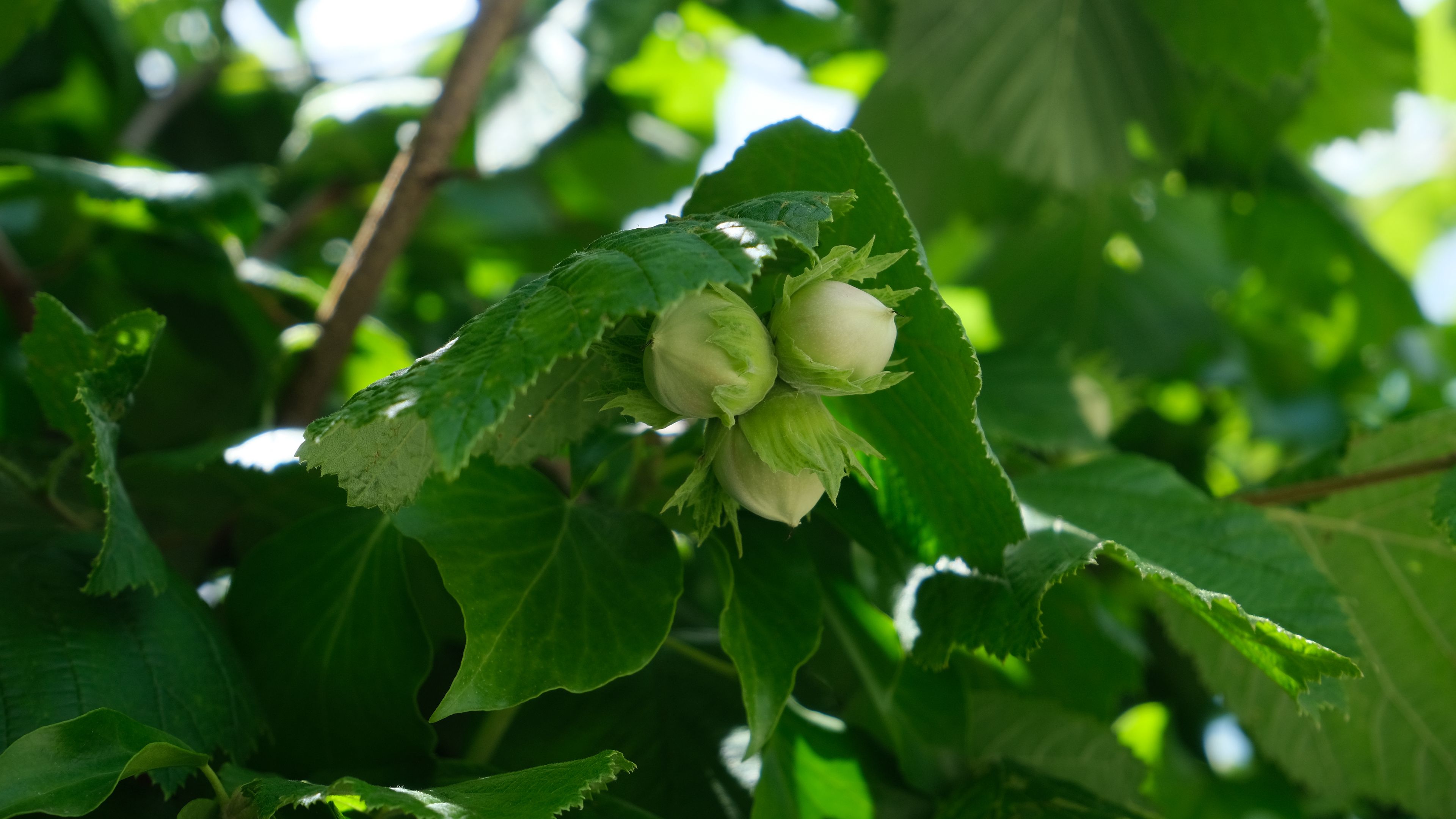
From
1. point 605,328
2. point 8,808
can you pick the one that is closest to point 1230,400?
point 605,328

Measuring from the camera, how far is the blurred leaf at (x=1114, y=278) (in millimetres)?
987

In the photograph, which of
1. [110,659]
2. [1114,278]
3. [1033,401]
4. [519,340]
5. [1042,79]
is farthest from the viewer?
[1114,278]

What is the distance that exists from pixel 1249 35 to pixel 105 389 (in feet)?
2.38

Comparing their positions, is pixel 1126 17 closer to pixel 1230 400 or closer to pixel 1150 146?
pixel 1150 146

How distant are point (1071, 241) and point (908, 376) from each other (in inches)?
30.2

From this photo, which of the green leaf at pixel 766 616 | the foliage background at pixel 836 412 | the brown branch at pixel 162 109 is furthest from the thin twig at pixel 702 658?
the brown branch at pixel 162 109

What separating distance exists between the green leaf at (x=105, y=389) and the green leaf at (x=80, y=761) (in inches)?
2.3

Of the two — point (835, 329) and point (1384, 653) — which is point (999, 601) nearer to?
point (835, 329)

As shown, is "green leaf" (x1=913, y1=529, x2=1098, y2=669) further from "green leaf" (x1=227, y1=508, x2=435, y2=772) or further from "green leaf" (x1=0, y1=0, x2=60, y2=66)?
"green leaf" (x1=0, y1=0, x2=60, y2=66)

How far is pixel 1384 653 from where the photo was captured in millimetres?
569

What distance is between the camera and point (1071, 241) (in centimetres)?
103

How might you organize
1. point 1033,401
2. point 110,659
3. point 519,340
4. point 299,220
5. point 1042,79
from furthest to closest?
point 299,220, point 1042,79, point 1033,401, point 110,659, point 519,340

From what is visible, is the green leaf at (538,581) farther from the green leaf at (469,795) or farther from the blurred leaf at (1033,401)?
the blurred leaf at (1033,401)

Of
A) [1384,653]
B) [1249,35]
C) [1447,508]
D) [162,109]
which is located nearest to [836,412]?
[1447,508]
